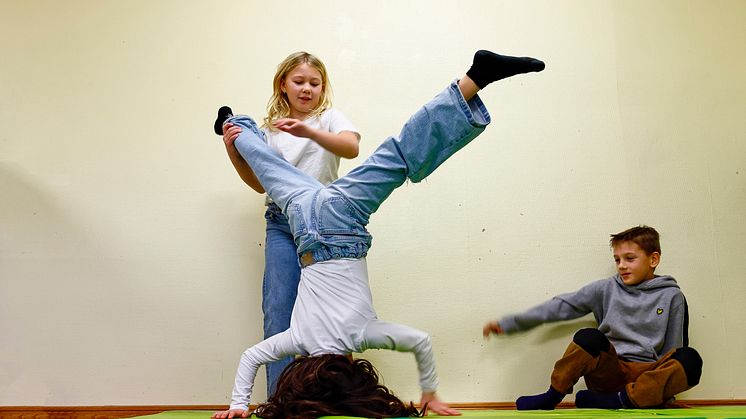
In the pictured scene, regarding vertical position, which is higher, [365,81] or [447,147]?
[365,81]

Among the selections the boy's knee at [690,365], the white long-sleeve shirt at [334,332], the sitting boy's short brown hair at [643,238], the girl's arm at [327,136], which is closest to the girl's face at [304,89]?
the girl's arm at [327,136]

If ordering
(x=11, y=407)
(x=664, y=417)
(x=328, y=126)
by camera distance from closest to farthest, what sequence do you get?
(x=664, y=417)
(x=328, y=126)
(x=11, y=407)

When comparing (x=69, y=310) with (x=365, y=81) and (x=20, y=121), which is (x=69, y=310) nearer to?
(x=20, y=121)

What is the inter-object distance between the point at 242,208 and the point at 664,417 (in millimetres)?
1420

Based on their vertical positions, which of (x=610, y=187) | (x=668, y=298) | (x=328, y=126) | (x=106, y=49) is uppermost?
(x=106, y=49)

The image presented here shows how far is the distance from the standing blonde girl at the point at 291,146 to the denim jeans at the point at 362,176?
140mm

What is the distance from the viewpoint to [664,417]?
145 centimetres

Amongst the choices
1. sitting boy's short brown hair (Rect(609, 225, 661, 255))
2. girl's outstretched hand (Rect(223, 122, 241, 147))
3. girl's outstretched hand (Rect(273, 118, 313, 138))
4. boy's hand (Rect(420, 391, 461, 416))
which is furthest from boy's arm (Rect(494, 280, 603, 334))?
girl's outstretched hand (Rect(223, 122, 241, 147))

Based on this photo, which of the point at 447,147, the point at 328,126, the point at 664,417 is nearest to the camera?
the point at 664,417

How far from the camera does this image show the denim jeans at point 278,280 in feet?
6.34

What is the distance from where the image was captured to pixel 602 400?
1915 mm

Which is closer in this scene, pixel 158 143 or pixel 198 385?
pixel 198 385

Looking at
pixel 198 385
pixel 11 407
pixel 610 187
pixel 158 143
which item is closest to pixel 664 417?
pixel 610 187

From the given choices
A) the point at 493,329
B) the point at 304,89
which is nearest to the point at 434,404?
the point at 493,329
